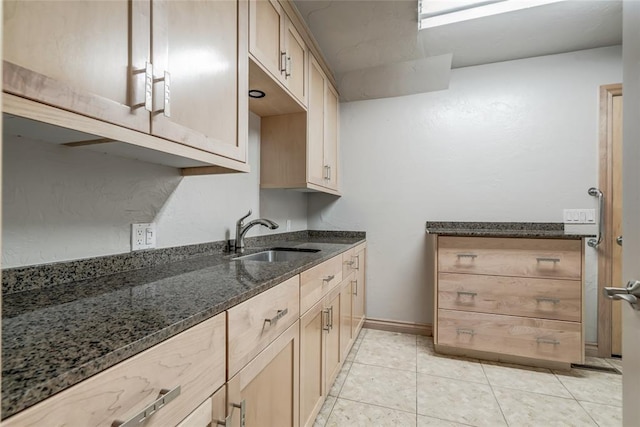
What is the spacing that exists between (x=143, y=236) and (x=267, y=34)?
108 cm

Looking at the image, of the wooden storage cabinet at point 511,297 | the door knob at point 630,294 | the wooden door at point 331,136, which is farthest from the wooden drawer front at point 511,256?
the door knob at point 630,294

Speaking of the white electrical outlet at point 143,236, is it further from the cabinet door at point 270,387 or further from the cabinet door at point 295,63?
the cabinet door at point 295,63

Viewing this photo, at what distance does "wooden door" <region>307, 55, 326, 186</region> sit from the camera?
203cm

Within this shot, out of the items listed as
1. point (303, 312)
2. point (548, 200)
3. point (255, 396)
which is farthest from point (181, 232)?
point (548, 200)

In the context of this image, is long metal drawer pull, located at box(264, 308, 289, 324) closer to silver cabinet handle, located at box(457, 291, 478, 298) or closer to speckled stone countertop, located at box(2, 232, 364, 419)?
speckled stone countertop, located at box(2, 232, 364, 419)

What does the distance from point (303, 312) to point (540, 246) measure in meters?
1.71

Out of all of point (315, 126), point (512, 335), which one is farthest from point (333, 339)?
point (315, 126)

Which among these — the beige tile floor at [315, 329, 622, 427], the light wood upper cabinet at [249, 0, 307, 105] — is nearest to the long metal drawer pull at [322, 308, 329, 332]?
the beige tile floor at [315, 329, 622, 427]

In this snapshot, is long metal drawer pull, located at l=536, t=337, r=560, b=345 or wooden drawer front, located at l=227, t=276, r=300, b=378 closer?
wooden drawer front, located at l=227, t=276, r=300, b=378

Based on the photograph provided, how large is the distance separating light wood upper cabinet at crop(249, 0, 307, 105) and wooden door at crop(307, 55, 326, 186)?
0.49 feet

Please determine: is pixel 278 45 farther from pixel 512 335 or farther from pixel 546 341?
pixel 546 341

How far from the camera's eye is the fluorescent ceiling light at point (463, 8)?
1.82m

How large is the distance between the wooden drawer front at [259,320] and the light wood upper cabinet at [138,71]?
512mm

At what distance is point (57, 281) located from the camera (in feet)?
2.97
